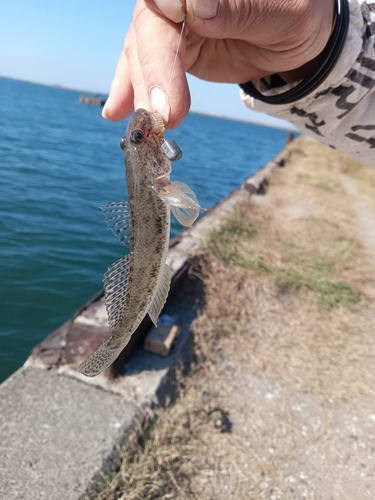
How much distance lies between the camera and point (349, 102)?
320cm

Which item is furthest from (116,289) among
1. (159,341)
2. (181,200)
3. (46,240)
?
(46,240)

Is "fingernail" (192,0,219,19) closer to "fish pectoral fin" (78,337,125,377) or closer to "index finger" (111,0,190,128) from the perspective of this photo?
"index finger" (111,0,190,128)

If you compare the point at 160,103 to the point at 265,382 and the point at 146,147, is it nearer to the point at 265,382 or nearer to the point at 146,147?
the point at 146,147

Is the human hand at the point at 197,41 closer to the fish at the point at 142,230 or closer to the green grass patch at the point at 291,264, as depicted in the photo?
the fish at the point at 142,230

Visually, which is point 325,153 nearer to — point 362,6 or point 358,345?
point 358,345

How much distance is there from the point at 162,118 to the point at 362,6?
1.78 m

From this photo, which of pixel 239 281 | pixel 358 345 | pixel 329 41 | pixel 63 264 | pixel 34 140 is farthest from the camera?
pixel 34 140

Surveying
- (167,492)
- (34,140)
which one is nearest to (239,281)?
(167,492)

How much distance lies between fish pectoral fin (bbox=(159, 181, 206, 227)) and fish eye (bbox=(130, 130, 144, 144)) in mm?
303

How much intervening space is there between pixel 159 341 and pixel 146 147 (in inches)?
126

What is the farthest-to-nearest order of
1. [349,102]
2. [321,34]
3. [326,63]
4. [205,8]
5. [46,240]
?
[46,240], [349,102], [326,63], [321,34], [205,8]

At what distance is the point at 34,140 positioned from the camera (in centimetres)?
2531

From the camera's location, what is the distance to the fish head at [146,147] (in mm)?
2422

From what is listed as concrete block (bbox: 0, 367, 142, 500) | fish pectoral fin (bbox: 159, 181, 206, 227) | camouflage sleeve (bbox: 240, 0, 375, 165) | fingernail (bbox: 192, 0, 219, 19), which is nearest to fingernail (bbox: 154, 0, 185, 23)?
fingernail (bbox: 192, 0, 219, 19)
